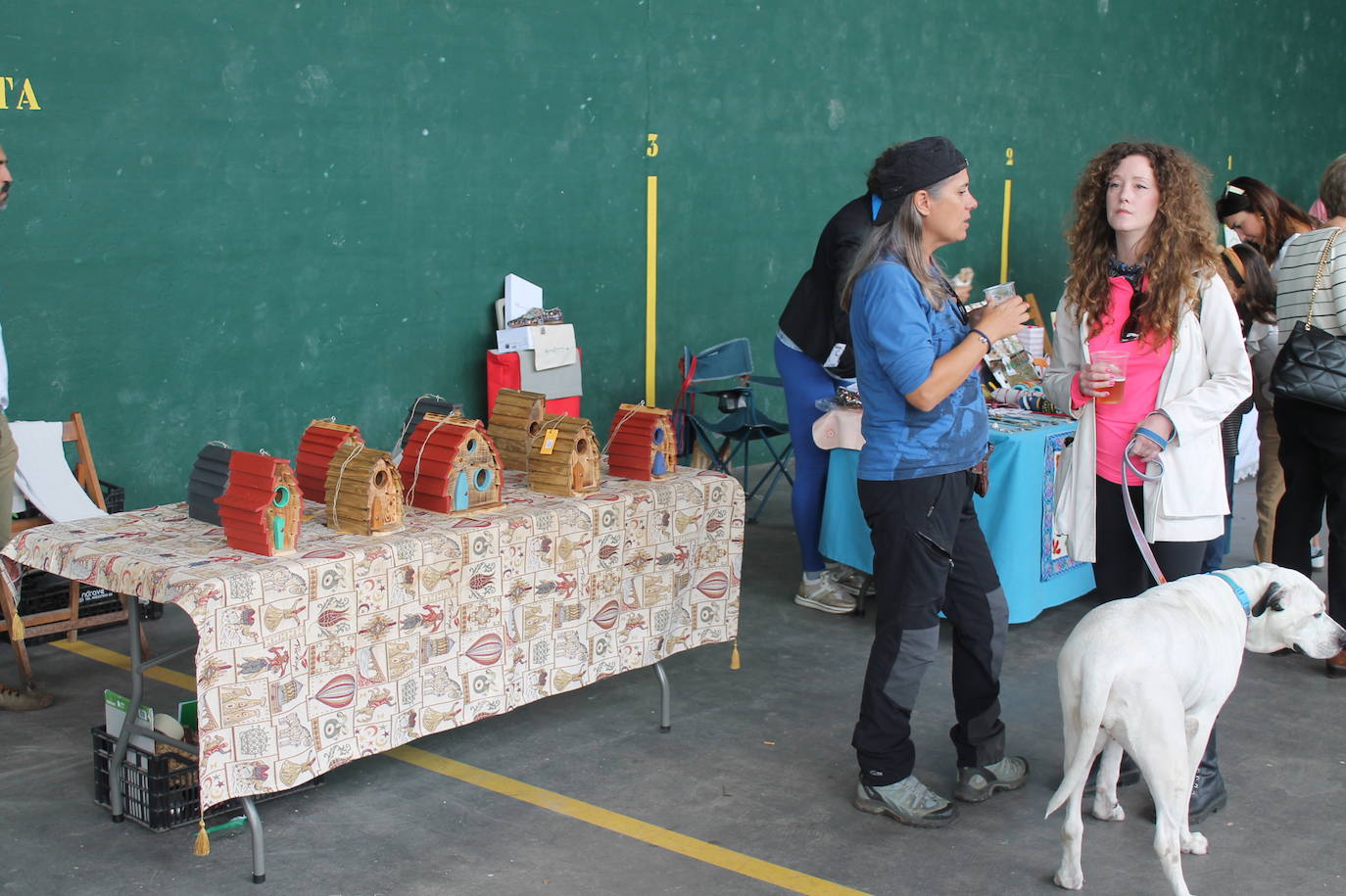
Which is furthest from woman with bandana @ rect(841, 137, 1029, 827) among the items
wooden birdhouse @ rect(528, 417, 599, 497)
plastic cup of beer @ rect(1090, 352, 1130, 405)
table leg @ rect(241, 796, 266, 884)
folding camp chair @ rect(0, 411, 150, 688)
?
folding camp chair @ rect(0, 411, 150, 688)

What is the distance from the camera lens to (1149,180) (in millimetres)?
3662

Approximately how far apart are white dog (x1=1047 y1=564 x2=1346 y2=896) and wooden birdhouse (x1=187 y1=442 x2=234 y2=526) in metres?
2.28

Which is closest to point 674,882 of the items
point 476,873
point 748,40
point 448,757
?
point 476,873

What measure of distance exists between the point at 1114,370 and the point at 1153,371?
16 cm

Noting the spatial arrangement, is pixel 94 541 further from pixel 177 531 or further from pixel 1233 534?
pixel 1233 534

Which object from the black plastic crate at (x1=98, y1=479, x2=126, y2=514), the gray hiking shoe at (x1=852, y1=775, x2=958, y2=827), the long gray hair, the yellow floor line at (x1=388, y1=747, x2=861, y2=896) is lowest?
the yellow floor line at (x1=388, y1=747, x2=861, y2=896)

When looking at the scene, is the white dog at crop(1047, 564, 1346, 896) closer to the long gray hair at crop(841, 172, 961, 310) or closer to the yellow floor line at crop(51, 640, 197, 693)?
the long gray hair at crop(841, 172, 961, 310)

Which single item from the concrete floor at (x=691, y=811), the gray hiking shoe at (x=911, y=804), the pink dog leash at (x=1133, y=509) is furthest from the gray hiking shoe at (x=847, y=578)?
the pink dog leash at (x=1133, y=509)

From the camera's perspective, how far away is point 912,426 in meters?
3.49

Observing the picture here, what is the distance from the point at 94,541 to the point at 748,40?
233 inches

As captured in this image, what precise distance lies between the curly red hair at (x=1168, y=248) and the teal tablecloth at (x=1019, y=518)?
1500mm

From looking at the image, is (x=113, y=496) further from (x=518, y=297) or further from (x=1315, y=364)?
(x=1315, y=364)

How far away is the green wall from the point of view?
5625mm

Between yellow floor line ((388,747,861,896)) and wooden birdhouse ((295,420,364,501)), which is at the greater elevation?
wooden birdhouse ((295,420,364,501))
